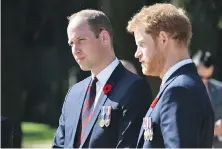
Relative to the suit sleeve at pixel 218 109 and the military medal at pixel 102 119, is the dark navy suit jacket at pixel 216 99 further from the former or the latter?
the military medal at pixel 102 119

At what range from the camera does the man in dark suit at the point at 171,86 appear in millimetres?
3352

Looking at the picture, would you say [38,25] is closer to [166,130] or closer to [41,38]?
[41,38]

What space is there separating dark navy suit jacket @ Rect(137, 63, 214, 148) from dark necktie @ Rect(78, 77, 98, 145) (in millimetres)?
639

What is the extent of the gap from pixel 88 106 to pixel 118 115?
267 millimetres

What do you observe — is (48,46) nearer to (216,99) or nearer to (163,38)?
(216,99)

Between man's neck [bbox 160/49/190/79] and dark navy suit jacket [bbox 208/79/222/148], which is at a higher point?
man's neck [bbox 160/49/190/79]

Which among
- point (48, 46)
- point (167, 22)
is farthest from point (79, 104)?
point (48, 46)

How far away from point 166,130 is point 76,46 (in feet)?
3.27

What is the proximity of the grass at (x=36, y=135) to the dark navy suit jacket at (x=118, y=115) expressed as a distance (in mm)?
9743

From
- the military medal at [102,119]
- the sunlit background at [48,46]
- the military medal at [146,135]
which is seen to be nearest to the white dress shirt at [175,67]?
the military medal at [146,135]

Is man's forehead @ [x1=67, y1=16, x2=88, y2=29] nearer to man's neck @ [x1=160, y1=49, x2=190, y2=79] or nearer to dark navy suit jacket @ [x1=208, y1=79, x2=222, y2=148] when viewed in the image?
man's neck @ [x1=160, y1=49, x2=190, y2=79]

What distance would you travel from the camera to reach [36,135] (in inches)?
680

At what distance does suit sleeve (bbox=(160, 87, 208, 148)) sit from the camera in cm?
333

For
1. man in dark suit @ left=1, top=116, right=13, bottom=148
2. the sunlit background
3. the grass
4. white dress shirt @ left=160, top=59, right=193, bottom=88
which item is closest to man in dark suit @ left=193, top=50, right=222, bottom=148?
the sunlit background
